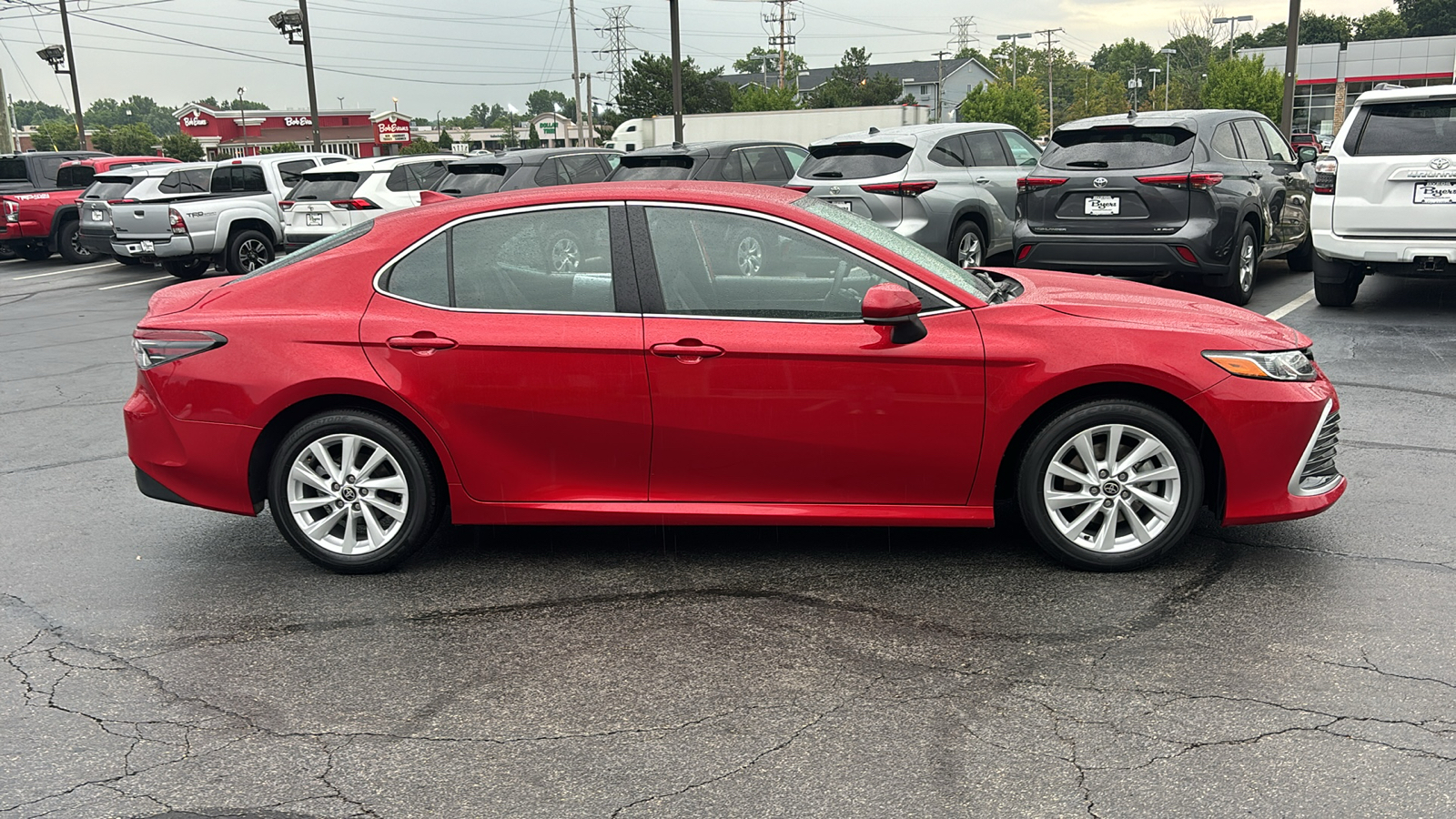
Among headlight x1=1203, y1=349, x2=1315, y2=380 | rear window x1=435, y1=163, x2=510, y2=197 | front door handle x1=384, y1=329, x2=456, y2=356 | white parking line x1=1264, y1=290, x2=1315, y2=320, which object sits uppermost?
rear window x1=435, y1=163, x2=510, y2=197

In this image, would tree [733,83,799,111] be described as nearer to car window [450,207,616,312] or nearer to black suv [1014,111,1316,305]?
black suv [1014,111,1316,305]

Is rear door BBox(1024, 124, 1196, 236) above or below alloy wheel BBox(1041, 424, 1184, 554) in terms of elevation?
above

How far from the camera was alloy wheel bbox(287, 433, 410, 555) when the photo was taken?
487 centimetres

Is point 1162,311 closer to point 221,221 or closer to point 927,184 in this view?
point 927,184

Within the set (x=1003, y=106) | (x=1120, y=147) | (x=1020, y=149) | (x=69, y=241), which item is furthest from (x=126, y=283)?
(x=1003, y=106)

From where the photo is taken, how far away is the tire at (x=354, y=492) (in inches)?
191

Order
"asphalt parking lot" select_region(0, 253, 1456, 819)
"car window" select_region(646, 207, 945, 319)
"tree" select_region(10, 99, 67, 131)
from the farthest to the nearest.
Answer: "tree" select_region(10, 99, 67, 131), "car window" select_region(646, 207, 945, 319), "asphalt parking lot" select_region(0, 253, 1456, 819)

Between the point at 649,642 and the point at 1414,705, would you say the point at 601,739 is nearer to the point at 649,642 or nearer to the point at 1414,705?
the point at 649,642

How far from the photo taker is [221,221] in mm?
17656

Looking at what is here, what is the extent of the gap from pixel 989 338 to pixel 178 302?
11.0ft

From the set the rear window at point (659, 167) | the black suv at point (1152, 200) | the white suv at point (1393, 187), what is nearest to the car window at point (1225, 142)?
the black suv at point (1152, 200)

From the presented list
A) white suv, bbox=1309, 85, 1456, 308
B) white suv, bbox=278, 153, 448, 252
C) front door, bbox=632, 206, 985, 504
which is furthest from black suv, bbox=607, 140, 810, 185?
front door, bbox=632, 206, 985, 504

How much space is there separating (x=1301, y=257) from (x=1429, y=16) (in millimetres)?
113542

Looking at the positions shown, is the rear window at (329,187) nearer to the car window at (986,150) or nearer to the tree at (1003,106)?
the car window at (986,150)
